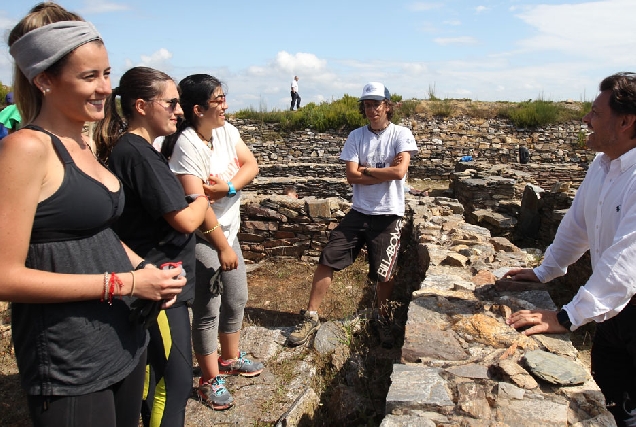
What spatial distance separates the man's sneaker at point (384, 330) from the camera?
3590 mm

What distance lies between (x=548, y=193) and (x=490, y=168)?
375 cm

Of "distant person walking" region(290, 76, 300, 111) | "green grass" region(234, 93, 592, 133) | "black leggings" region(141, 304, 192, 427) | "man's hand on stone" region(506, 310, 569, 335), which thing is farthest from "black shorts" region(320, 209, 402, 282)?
"distant person walking" region(290, 76, 300, 111)

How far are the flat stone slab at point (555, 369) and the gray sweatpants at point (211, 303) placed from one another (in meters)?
1.58

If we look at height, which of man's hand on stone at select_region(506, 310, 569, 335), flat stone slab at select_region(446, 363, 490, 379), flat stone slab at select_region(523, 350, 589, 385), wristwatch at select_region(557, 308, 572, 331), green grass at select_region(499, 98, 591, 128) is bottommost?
flat stone slab at select_region(446, 363, 490, 379)

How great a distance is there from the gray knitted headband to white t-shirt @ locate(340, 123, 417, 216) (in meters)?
2.67

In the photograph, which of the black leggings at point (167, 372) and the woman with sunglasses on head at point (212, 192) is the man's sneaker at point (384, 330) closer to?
the woman with sunglasses on head at point (212, 192)

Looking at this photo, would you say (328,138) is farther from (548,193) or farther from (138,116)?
(138,116)

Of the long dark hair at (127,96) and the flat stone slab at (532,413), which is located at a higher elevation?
the long dark hair at (127,96)

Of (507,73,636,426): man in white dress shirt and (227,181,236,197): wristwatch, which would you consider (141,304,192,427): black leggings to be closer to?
(227,181,236,197): wristwatch

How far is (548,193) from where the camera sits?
7.59 m

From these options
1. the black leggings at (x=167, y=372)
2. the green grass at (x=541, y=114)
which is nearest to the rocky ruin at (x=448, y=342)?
the black leggings at (x=167, y=372)

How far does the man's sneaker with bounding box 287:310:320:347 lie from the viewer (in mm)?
3549

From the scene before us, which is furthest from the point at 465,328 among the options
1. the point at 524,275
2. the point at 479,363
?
the point at 524,275

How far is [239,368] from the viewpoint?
10.3 ft
